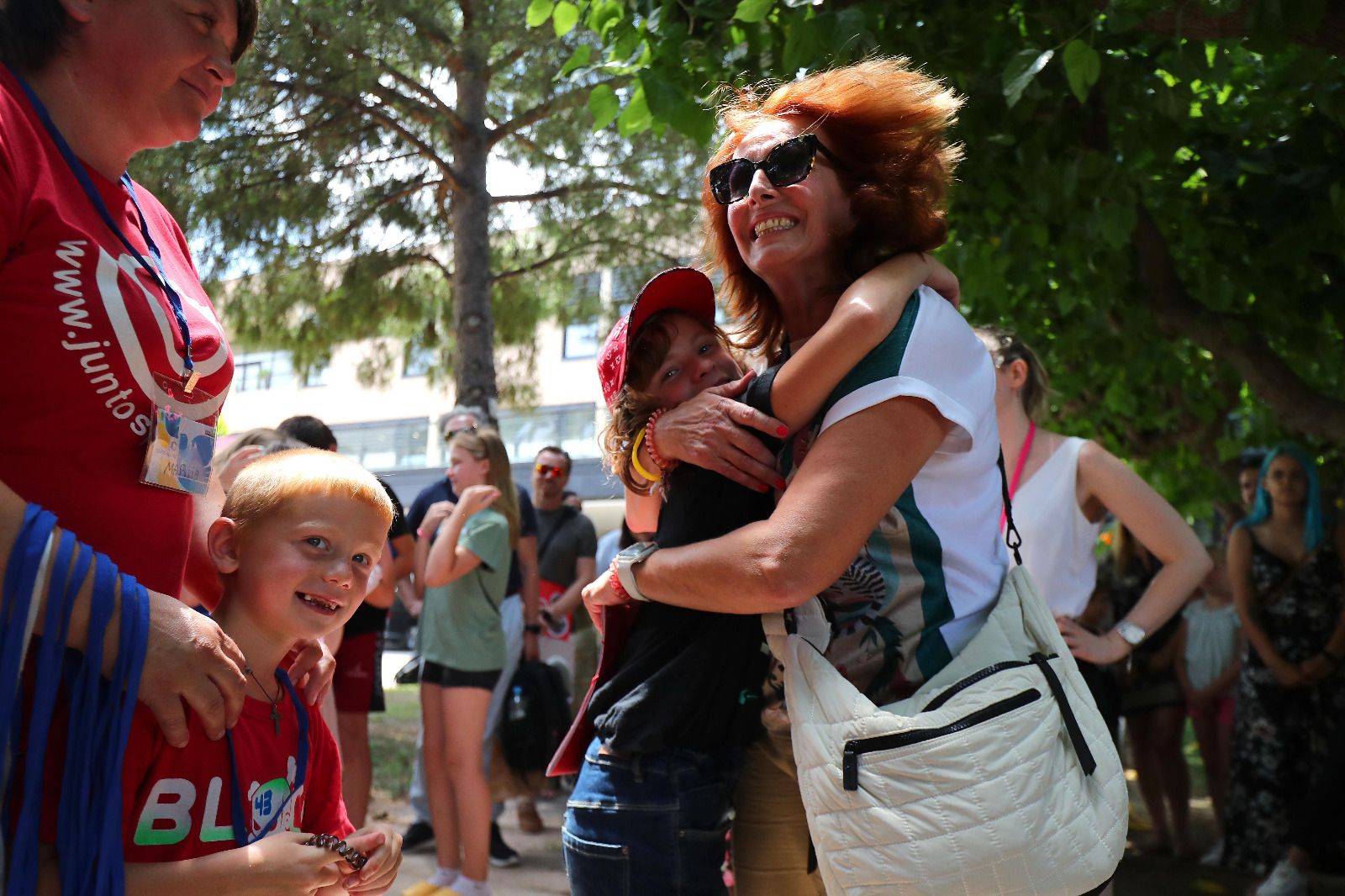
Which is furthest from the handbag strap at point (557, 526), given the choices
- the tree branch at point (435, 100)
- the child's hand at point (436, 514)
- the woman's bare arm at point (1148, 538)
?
the woman's bare arm at point (1148, 538)

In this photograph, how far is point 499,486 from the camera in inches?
231

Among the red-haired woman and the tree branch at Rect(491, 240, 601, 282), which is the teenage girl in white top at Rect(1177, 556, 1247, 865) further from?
the red-haired woman

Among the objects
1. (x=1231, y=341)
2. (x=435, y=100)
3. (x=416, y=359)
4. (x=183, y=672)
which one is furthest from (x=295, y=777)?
(x=416, y=359)

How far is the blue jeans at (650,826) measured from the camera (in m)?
1.99

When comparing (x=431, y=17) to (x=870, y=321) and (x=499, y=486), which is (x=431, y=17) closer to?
(x=499, y=486)

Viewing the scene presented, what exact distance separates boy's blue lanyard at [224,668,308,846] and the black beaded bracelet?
96mm

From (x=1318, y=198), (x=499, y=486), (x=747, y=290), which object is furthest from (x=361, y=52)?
(x=747, y=290)

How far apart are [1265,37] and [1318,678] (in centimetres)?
385

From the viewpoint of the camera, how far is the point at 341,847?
1651mm

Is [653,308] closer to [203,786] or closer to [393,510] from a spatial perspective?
[393,510]

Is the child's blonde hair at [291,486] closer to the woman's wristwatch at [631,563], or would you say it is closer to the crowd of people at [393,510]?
the crowd of people at [393,510]

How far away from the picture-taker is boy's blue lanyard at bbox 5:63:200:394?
5.22 feet

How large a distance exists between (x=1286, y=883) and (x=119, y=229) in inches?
221

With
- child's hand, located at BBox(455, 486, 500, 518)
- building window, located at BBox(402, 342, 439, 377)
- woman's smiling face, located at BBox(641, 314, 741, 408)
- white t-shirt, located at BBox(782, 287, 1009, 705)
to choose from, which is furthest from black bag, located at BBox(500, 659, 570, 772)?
building window, located at BBox(402, 342, 439, 377)
